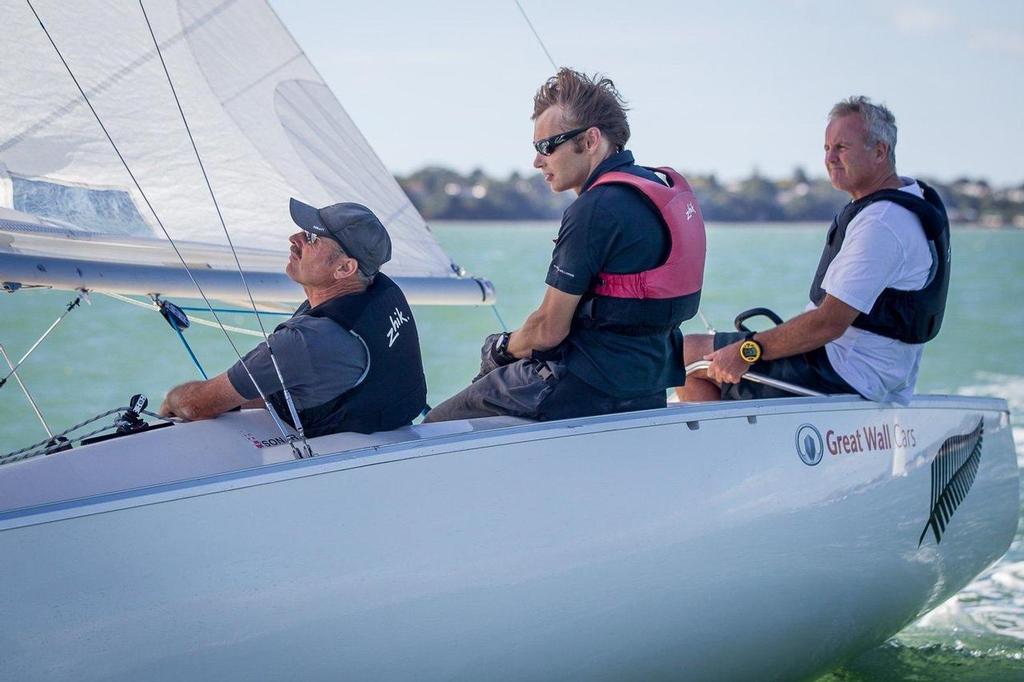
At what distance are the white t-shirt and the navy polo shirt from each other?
0.61 metres

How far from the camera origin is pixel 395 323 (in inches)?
111

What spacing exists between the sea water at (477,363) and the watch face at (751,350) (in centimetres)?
69

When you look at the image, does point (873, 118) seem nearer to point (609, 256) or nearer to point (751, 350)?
point (751, 350)

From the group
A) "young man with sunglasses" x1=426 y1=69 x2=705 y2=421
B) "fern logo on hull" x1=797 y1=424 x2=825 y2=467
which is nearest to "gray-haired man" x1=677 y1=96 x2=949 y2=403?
"fern logo on hull" x1=797 y1=424 x2=825 y2=467

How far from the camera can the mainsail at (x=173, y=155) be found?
3.26m

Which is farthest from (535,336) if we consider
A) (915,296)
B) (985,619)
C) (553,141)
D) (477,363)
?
(477,363)

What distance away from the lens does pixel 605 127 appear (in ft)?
9.64

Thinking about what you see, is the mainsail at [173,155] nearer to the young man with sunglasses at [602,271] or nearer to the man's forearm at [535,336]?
the man's forearm at [535,336]

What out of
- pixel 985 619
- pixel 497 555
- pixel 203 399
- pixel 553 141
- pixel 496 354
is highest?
pixel 553 141

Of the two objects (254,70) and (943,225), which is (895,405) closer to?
(943,225)

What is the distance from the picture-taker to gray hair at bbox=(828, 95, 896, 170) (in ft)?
11.3

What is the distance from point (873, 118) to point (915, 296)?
0.48m

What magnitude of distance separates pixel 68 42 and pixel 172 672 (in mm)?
1767

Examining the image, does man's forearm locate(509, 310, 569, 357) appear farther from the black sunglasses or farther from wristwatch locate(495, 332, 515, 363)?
the black sunglasses
